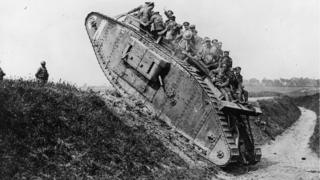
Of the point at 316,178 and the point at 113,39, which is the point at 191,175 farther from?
the point at 113,39

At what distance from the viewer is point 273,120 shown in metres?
30.6

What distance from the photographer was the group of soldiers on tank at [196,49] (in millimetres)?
15117

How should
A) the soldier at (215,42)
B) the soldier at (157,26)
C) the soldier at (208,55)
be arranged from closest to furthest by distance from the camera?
the soldier at (208,55), the soldier at (215,42), the soldier at (157,26)

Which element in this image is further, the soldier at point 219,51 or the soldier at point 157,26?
the soldier at point 157,26

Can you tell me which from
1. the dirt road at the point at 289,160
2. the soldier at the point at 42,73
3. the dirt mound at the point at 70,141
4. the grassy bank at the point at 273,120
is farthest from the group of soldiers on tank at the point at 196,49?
the grassy bank at the point at 273,120

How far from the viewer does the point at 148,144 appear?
12.4m

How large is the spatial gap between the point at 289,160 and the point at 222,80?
6.21m

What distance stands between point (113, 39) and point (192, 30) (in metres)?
3.13

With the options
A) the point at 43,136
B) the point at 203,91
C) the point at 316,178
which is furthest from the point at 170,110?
the point at 43,136

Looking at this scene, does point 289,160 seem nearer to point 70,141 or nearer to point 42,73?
point 42,73

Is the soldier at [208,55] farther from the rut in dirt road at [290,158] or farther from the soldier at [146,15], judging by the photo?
the rut in dirt road at [290,158]

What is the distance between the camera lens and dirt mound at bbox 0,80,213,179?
8367 millimetres

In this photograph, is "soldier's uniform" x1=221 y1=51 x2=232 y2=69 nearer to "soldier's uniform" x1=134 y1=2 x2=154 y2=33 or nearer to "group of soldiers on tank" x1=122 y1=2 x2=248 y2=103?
"group of soldiers on tank" x1=122 y1=2 x2=248 y2=103

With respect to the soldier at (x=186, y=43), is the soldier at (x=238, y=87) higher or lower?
lower
